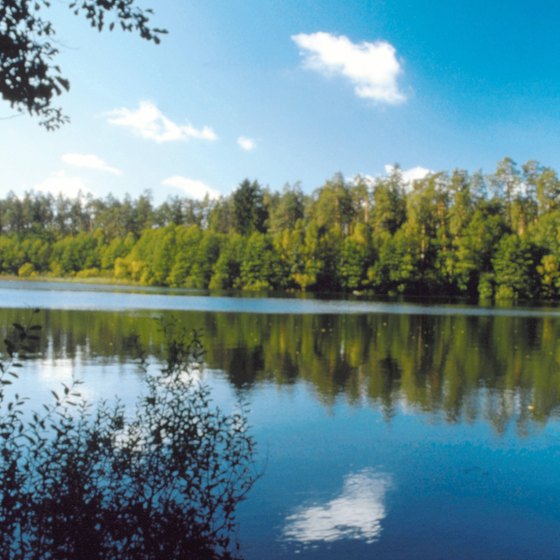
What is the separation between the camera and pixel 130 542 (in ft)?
18.4

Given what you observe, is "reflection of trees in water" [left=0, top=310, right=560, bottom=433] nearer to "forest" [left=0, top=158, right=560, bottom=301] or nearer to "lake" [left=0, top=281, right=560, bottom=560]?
"lake" [left=0, top=281, right=560, bottom=560]

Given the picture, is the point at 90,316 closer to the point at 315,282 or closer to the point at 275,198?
the point at 315,282

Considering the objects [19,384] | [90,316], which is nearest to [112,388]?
[19,384]

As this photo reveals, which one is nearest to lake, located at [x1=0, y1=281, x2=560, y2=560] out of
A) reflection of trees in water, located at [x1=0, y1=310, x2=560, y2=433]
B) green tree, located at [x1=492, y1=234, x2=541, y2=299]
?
reflection of trees in water, located at [x1=0, y1=310, x2=560, y2=433]

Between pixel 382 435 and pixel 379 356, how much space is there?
1111 centimetres

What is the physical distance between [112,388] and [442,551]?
968cm

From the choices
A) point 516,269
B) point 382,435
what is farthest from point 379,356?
point 516,269

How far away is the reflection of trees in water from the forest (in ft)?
188

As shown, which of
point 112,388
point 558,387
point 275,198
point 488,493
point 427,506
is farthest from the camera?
point 275,198

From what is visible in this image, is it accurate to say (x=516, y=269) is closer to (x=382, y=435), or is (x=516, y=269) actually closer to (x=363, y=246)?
(x=363, y=246)

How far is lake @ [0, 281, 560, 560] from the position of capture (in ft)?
23.9

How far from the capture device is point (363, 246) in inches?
3979

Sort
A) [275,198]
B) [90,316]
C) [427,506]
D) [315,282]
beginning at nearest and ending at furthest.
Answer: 1. [427,506]
2. [90,316]
3. [315,282]
4. [275,198]

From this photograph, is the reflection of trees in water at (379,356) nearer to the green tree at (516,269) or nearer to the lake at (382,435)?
the lake at (382,435)
